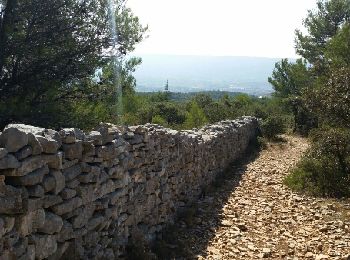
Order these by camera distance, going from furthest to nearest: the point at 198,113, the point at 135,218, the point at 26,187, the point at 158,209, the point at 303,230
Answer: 1. the point at 198,113
2. the point at 303,230
3. the point at 158,209
4. the point at 135,218
5. the point at 26,187

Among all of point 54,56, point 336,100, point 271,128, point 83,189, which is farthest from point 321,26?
point 83,189

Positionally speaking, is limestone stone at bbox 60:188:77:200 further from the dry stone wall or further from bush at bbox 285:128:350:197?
bush at bbox 285:128:350:197

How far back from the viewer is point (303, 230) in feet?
26.0

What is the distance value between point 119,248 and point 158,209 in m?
1.76

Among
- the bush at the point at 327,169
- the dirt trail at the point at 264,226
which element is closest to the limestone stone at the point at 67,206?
the dirt trail at the point at 264,226

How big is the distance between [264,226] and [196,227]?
1415 millimetres

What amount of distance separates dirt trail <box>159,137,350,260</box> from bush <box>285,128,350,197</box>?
1.74 feet

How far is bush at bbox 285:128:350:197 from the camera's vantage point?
10.6m

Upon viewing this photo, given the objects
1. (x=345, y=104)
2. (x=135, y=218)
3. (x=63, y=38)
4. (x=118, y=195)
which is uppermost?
(x=63, y=38)

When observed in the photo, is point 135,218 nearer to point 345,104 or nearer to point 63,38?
point 63,38

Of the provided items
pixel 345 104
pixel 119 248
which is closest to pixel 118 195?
pixel 119 248

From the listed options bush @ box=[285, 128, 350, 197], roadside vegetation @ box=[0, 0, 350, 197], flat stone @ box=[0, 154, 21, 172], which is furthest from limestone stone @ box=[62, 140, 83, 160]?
bush @ box=[285, 128, 350, 197]

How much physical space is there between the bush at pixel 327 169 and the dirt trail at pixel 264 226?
0.53m

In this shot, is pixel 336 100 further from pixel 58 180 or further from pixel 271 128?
pixel 271 128
